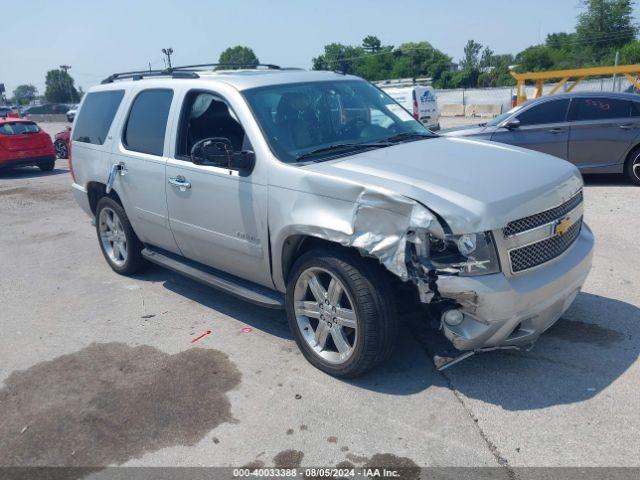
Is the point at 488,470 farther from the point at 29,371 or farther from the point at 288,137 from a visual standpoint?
the point at 29,371

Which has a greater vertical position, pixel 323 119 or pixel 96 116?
pixel 96 116

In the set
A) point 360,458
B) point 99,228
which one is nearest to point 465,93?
point 99,228

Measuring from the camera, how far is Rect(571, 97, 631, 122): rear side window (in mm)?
9219

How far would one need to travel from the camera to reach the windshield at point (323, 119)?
4273 millimetres

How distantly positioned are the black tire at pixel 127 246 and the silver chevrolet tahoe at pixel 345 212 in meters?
0.29

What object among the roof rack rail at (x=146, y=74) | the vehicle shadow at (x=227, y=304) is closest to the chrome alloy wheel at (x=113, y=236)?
the vehicle shadow at (x=227, y=304)

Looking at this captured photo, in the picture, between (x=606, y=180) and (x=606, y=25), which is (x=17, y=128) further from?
(x=606, y=25)

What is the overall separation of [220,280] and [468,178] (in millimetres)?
2247

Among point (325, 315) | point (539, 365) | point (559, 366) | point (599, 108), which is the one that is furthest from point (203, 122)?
point (599, 108)

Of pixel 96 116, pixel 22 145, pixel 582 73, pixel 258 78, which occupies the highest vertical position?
pixel 258 78

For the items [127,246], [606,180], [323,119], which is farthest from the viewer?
[606,180]

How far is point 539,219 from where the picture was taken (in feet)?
11.7

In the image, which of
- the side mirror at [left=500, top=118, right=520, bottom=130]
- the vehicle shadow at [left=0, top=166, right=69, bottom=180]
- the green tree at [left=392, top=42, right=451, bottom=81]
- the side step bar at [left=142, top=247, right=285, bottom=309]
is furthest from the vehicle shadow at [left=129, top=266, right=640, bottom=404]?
the green tree at [left=392, top=42, right=451, bottom=81]

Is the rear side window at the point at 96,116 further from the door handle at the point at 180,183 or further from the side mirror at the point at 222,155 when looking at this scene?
the side mirror at the point at 222,155
